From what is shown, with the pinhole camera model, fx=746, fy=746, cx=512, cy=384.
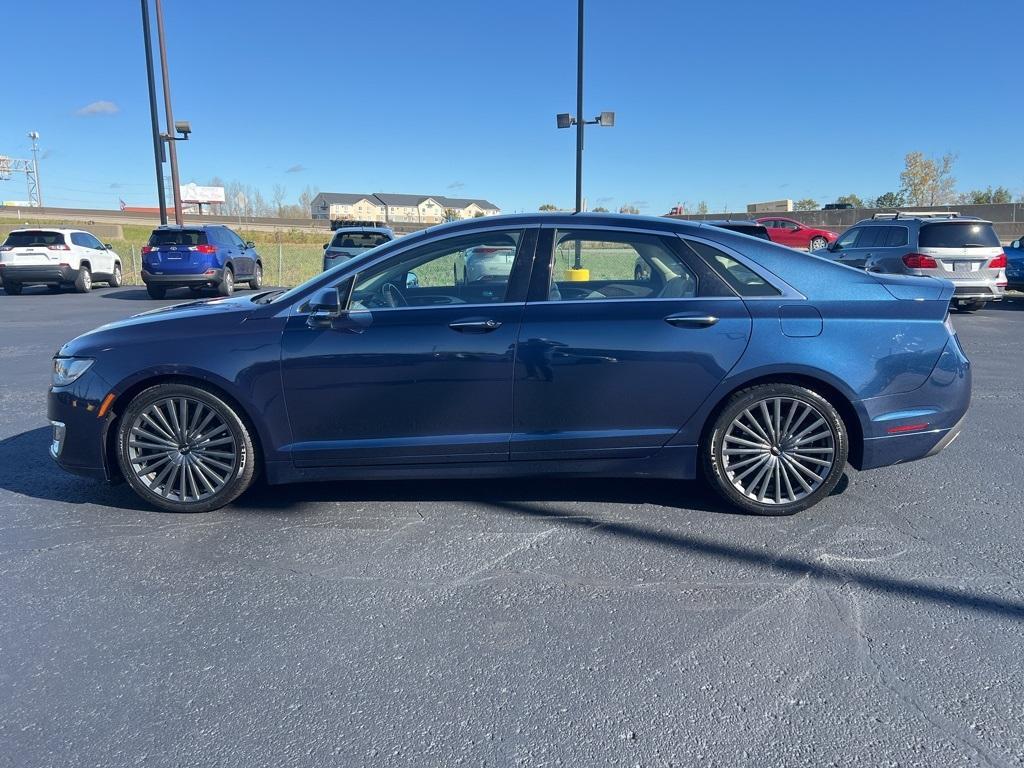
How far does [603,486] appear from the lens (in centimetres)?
463

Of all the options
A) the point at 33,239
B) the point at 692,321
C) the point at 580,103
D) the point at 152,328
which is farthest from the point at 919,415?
the point at 33,239

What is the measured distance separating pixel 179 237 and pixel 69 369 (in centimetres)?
1428

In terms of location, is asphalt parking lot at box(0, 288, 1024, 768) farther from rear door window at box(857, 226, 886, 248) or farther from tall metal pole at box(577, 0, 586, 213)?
tall metal pole at box(577, 0, 586, 213)

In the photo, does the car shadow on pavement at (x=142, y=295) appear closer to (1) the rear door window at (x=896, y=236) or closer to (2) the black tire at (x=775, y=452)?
(1) the rear door window at (x=896, y=236)

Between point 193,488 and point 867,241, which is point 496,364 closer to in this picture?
point 193,488

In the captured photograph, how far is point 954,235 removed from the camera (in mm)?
12766

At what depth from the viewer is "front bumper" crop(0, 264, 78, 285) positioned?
715 inches

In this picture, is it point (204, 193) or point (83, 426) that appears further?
point (204, 193)

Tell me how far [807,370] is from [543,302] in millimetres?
1460

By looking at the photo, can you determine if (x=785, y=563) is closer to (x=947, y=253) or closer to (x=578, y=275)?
(x=578, y=275)

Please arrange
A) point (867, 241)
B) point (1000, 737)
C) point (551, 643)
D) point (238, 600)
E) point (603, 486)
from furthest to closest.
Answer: point (867, 241)
point (603, 486)
point (238, 600)
point (551, 643)
point (1000, 737)

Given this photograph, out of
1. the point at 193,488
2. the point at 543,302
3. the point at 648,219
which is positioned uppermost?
the point at 648,219

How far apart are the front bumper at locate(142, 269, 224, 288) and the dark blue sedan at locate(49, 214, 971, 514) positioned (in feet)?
45.4

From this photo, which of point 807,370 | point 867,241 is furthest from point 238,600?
point 867,241
